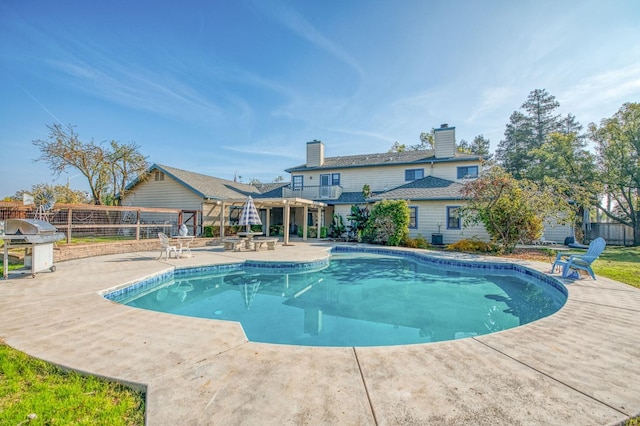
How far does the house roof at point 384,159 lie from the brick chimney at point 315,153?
0.48 metres

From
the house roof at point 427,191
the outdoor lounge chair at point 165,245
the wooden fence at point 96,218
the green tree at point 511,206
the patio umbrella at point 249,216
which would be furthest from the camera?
the house roof at point 427,191

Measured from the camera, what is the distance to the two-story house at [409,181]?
1678 cm

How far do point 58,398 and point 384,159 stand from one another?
21.8 m

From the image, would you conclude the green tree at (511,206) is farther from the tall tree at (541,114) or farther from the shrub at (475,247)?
the tall tree at (541,114)

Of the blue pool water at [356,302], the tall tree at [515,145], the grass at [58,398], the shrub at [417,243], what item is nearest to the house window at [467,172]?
the shrub at [417,243]

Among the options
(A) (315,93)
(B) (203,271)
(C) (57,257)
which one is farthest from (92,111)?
(B) (203,271)

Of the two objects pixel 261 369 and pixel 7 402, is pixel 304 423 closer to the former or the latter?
pixel 261 369

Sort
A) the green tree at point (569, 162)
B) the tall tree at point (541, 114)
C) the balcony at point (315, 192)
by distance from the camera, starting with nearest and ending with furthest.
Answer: the green tree at point (569, 162)
the balcony at point (315, 192)
the tall tree at point (541, 114)

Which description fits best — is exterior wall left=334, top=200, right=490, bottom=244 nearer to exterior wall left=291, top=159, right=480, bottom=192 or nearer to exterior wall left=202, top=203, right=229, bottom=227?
exterior wall left=291, top=159, right=480, bottom=192

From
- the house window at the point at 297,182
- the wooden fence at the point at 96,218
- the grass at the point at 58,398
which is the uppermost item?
the house window at the point at 297,182

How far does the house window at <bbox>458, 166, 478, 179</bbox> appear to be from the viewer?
18.9 m

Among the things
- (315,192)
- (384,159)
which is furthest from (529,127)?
(315,192)

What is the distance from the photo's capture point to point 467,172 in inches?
749

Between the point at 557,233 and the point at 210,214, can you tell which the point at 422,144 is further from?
the point at 210,214
